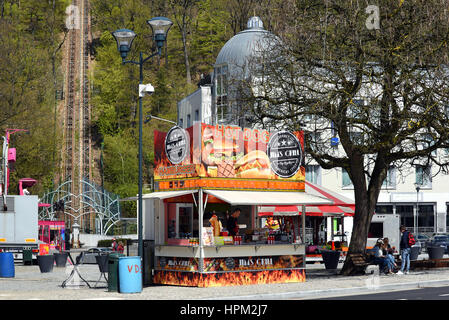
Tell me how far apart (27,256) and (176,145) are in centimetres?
1687

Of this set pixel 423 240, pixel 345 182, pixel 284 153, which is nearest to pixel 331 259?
pixel 284 153

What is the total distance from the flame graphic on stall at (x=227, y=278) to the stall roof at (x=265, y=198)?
7.59ft

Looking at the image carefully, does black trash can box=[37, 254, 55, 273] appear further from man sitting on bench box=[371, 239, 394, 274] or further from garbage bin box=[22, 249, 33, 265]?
man sitting on bench box=[371, 239, 394, 274]

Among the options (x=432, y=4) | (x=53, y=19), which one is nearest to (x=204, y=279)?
(x=432, y=4)

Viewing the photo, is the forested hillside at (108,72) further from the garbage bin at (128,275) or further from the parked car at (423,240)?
the garbage bin at (128,275)

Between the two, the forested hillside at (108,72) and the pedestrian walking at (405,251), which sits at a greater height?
the forested hillside at (108,72)

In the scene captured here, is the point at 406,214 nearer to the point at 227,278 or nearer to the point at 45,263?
the point at 45,263

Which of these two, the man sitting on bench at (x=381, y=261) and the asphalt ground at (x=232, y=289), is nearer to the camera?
the asphalt ground at (x=232, y=289)

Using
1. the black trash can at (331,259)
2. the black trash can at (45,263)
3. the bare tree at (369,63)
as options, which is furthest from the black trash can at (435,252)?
the black trash can at (45,263)

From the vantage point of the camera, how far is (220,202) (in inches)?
1019

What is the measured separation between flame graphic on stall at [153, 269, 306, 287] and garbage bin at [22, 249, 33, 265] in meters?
15.2

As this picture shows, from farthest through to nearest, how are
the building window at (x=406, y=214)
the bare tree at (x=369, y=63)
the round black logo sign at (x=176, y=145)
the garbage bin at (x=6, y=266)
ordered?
the building window at (x=406, y=214) → the garbage bin at (x=6, y=266) → the bare tree at (x=369, y=63) → the round black logo sign at (x=176, y=145)

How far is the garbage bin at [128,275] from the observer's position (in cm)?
2120

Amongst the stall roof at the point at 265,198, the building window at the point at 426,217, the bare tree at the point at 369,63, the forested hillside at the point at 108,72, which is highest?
the forested hillside at the point at 108,72
